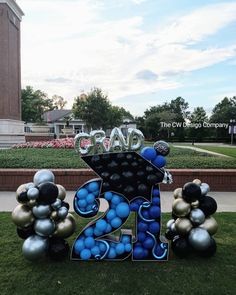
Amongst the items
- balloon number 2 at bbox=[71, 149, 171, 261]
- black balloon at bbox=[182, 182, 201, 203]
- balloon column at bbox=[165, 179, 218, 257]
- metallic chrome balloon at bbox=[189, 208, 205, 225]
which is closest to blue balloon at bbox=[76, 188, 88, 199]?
balloon number 2 at bbox=[71, 149, 171, 261]

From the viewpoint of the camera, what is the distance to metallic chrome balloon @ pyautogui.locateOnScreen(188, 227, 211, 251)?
4.18 meters

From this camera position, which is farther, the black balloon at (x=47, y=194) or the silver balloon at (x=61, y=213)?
the silver balloon at (x=61, y=213)

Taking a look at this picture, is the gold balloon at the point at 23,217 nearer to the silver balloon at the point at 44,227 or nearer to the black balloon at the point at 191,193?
the silver balloon at the point at 44,227

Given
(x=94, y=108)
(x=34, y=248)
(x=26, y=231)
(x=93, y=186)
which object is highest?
(x=94, y=108)

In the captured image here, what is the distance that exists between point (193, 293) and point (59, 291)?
1.39 meters

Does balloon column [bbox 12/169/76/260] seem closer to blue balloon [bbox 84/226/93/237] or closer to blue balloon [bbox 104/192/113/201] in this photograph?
blue balloon [bbox 84/226/93/237]

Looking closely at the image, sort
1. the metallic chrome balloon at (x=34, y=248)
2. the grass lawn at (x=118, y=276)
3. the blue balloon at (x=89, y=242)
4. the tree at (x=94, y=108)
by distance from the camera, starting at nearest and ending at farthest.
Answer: the grass lawn at (x=118, y=276) → the metallic chrome balloon at (x=34, y=248) → the blue balloon at (x=89, y=242) → the tree at (x=94, y=108)

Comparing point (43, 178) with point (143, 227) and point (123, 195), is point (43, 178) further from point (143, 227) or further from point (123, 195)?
point (143, 227)

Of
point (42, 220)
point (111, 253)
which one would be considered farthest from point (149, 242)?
point (42, 220)

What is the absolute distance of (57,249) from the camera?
13.5 ft

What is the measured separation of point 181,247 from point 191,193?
2.28ft


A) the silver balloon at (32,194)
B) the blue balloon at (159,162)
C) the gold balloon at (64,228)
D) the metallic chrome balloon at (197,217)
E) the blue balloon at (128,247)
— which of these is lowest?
the blue balloon at (128,247)

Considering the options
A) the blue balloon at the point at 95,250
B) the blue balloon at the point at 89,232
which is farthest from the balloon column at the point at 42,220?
the blue balloon at the point at 95,250

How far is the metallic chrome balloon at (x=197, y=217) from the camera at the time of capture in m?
4.25
